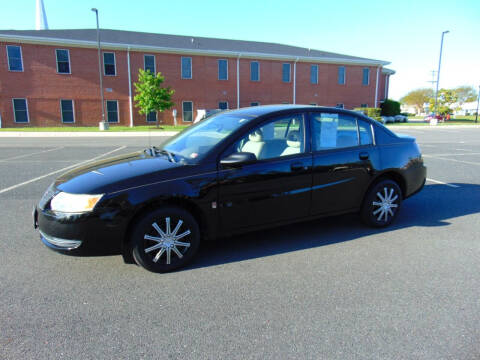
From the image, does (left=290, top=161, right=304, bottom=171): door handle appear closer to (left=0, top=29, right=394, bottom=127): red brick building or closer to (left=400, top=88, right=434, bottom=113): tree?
(left=0, top=29, right=394, bottom=127): red brick building

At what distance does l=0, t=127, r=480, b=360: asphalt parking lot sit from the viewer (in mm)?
2338

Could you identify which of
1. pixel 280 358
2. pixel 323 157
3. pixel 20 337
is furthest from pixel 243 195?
pixel 20 337

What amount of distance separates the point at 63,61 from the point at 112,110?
5264 mm

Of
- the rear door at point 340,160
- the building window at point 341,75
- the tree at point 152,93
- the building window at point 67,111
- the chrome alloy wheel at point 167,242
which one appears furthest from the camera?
the building window at point 341,75

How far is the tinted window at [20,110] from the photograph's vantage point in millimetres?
27469

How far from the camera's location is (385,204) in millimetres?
4605

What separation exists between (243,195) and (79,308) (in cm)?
179

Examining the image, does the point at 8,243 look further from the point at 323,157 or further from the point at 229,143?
the point at 323,157

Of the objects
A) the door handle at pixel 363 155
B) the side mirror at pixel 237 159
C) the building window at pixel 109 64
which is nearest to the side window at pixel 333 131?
the door handle at pixel 363 155

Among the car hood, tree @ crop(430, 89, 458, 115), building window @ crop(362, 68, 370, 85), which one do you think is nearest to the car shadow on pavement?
the car hood

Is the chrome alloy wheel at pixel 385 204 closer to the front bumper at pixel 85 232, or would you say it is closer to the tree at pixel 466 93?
the front bumper at pixel 85 232

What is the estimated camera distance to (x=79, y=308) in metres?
Answer: 2.78

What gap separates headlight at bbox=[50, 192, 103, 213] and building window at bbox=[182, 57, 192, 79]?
99.3ft

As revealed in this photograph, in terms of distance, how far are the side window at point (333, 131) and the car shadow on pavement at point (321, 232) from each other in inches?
44.7
